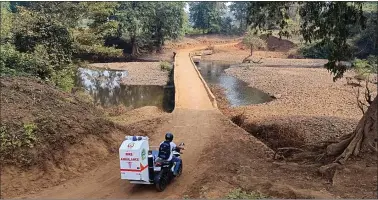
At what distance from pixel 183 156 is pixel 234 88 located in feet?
53.5

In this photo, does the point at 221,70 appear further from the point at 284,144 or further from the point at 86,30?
the point at 284,144

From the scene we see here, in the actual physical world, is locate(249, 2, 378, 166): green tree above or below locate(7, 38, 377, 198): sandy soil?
above

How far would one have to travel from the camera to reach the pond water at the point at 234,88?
73.1 ft

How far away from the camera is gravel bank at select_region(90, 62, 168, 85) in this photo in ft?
91.7

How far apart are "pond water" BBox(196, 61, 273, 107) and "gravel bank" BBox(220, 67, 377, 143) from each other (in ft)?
2.30

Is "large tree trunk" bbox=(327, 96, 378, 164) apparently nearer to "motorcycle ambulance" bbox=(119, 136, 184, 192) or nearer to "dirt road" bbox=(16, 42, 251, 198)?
"dirt road" bbox=(16, 42, 251, 198)

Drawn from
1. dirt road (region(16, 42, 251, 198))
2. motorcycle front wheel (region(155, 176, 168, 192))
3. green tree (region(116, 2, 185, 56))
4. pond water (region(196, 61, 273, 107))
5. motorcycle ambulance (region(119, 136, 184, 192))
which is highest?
green tree (region(116, 2, 185, 56))

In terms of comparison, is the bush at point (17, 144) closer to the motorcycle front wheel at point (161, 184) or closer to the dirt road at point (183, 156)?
the dirt road at point (183, 156)

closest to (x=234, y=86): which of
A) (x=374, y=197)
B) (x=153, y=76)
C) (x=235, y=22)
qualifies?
(x=153, y=76)

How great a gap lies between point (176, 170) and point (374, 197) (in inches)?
151

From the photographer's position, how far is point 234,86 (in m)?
27.0

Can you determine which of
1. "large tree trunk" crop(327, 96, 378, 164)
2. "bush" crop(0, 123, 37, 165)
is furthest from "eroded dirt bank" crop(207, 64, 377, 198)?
"bush" crop(0, 123, 37, 165)

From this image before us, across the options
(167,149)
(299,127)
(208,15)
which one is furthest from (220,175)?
(208,15)

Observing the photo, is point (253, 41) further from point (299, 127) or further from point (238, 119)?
point (299, 127)
